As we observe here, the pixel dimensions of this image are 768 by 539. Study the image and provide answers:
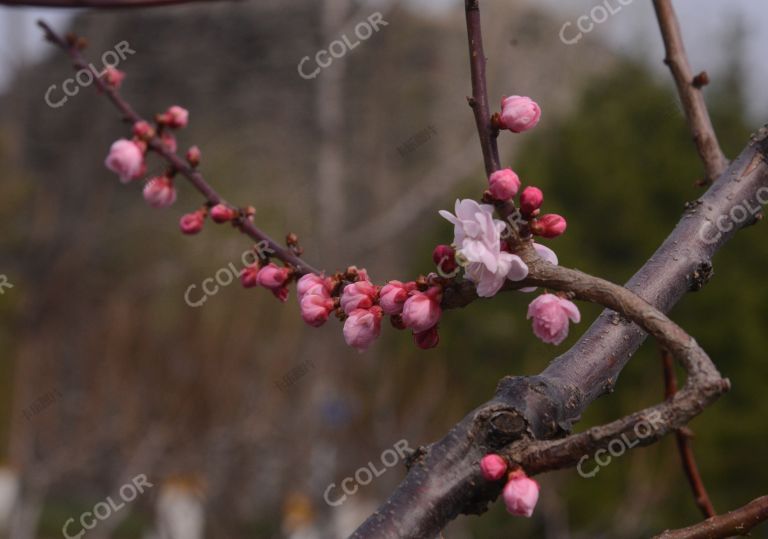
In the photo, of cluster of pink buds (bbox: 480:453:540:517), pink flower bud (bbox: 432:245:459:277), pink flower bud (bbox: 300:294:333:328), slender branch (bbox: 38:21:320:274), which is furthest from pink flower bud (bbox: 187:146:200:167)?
cluster of pink buds (bbox: 480:453:540:517)

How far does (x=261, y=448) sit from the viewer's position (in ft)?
18.7

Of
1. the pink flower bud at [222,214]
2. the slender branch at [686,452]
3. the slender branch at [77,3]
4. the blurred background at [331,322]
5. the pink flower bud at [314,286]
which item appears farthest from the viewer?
the blurred background at [331,322]

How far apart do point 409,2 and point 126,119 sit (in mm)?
6140

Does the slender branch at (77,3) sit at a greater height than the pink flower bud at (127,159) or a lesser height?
lesser

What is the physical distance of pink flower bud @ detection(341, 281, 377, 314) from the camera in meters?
0.79

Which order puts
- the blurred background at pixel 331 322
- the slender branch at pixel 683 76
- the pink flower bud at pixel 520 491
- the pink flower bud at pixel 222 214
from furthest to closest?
the blurred background at pixel 331 322, the slender branch at pixel 683 76, the pink flower bud at pixel 222 214, the pink flower bud at pixel 520 491

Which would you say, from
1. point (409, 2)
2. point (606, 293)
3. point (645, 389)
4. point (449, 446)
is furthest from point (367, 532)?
point (409, 2)

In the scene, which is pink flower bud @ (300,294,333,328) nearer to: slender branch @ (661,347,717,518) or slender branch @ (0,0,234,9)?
slender branch @ (0,0,234,9)

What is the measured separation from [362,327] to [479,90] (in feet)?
0.79

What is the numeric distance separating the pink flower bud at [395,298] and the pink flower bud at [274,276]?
0.19 m

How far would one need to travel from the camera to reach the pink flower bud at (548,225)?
760 mm

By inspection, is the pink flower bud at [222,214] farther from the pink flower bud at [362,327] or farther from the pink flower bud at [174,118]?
the pink flower bud at [362,327]

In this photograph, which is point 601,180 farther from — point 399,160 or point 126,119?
point 126,119

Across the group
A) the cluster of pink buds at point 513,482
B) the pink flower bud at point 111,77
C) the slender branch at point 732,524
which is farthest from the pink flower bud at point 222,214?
the slender branch at point 732,524
